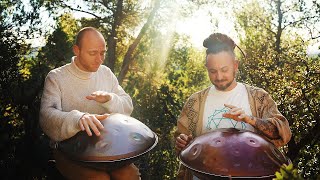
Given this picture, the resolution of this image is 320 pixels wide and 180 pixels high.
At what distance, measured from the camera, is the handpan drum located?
7.23 ft

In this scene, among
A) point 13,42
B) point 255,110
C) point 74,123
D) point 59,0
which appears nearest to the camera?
point 74,123

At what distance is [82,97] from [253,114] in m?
1.32

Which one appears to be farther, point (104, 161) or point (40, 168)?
point (40, 168)

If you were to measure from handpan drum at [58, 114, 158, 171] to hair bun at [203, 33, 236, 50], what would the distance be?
0.84 meters

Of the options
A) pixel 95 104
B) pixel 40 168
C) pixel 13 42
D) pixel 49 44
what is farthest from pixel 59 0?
pixel 95 104

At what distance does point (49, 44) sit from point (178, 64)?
8.68 meters

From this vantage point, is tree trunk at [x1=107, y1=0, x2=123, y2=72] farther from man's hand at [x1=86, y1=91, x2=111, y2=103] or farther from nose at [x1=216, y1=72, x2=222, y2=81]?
nose at [x1=216, y1=72, x2=222, y2=81]

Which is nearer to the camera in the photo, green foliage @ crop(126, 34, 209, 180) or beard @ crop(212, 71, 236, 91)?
beard @ crop(212, 71, 236, 91)

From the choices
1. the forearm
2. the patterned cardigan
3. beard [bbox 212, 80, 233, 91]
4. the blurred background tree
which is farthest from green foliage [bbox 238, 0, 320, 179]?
the forearm

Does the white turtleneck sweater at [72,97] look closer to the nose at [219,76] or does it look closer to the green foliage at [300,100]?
the nose at [219,76]

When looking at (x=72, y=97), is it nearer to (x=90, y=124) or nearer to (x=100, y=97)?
(x=100, y=97)

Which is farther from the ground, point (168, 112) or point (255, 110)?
point (255, 110)

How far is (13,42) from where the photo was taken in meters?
5.29

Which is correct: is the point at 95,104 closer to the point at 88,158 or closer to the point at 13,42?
the point at 88,158
